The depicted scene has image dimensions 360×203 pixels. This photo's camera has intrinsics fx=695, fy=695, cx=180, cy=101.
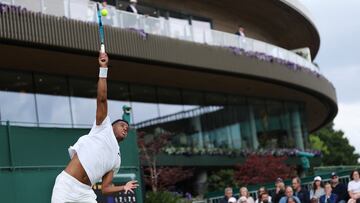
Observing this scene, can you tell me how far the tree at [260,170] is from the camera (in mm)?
32156

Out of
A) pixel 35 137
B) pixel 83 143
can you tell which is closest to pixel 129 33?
pixel 35 137

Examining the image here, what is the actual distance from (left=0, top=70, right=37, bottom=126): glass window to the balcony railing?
11.4 feet

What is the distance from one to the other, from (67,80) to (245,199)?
12.5 meters

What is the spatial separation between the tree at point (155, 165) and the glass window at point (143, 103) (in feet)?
2.91

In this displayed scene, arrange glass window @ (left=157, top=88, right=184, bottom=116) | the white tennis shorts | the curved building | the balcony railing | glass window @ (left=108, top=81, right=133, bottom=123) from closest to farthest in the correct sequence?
the white tennis shorts
the balcony railing
the curved building
glass window @ (left=108, top=81, right=133, bottom=123)
glass window @ (left=157, top=88, right=184, bottom=116)

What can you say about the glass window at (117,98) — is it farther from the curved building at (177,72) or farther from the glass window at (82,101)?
the glass window at (82,101)

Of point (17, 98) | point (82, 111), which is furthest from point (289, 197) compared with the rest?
point (82, 111)

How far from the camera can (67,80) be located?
92.6ft

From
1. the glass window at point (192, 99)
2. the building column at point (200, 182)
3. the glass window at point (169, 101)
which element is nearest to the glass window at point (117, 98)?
the glass window at point (169, 101)

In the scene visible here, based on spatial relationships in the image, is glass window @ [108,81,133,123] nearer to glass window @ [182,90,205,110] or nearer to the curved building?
the curved building

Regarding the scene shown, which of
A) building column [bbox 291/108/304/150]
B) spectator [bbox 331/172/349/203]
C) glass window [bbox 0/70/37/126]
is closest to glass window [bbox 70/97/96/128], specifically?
glass window [bbox 0/70/37/126]

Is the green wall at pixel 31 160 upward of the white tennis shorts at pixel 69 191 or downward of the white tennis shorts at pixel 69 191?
upward

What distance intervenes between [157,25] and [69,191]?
2158cm

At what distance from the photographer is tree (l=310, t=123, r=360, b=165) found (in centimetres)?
7512
